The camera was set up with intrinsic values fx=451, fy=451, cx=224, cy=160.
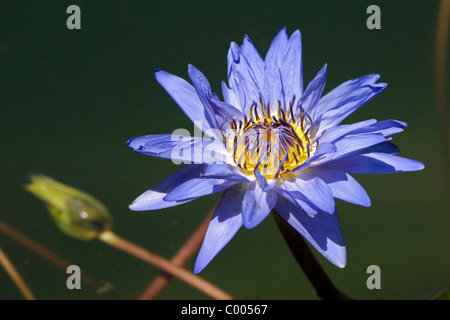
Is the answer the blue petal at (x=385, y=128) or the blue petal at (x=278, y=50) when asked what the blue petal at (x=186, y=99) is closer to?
the blue petal at (x=278, y=50)

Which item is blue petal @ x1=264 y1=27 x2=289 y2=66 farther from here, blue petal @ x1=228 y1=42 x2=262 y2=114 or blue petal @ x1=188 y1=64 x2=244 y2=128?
blue petal @ x1=188 y1=64 x2=244 y2=128

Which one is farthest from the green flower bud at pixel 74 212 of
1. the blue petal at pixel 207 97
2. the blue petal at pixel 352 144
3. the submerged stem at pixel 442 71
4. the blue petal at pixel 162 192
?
the submerged stem at pixel 442 71

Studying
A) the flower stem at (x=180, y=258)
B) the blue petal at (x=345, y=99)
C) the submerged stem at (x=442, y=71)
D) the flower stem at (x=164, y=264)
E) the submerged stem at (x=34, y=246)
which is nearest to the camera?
the blue petal at (x=345, y=99)

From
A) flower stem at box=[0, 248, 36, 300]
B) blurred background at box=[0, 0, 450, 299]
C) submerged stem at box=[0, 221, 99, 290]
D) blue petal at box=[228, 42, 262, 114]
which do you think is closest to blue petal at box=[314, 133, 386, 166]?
blue petal at box=[228, 42, 262, 114]

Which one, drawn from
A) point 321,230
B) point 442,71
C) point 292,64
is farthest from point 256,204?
point 442,71

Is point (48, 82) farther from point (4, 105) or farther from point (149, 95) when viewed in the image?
point (149, 95)

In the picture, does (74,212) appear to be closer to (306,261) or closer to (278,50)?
(306,261)
